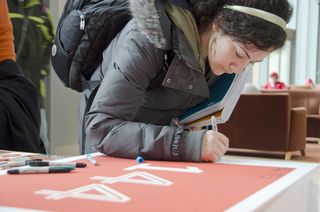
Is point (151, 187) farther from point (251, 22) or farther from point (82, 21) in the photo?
point (82, 21)

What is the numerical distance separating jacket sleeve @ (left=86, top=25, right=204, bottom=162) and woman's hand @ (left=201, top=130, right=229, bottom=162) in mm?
17

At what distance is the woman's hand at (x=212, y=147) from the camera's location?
31.1 inches

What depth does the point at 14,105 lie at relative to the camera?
3.84 ft

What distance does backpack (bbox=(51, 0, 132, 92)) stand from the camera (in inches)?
40.8

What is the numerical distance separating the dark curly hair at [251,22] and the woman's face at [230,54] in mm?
21

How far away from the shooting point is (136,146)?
2.68ft

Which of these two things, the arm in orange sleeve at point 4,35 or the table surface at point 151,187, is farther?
the arm in orange sleeve at point 4,35

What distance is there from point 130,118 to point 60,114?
224cm

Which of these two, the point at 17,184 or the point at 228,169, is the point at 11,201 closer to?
the point at 17,184

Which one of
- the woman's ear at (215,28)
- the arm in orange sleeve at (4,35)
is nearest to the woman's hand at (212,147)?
the woman's ear at (215,28)

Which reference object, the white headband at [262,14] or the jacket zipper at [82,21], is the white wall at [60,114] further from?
the white headband at [262,14]

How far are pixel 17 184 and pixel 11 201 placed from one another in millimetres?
106

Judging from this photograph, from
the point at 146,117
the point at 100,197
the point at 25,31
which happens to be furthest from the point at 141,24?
the point at 25,31

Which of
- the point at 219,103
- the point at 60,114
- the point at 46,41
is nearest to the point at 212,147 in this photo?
the point at 219,103
